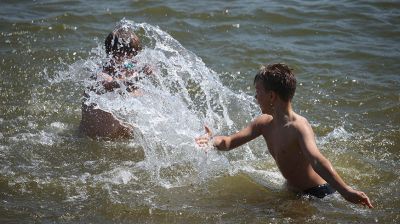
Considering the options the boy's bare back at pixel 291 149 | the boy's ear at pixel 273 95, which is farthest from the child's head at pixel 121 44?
the boy's ear at pixel 273 95

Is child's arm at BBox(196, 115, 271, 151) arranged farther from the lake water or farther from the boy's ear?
the lake water

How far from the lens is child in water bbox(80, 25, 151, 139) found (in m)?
6.62

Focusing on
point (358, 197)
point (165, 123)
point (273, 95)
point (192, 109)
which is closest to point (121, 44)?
point (165, 123)

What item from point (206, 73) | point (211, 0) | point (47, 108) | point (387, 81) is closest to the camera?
point (206, 73)

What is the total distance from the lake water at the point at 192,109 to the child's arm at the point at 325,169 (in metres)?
0.49

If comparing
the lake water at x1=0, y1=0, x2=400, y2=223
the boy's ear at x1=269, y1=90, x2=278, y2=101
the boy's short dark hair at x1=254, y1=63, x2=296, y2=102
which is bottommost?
the lake water at x1=0, y1=0, x2=400, y2=223

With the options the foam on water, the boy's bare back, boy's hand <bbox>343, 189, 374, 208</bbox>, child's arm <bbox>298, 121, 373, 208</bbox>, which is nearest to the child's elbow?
the boy's bare back

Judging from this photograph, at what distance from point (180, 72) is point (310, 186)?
3176 mm

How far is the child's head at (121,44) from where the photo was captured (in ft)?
21.9

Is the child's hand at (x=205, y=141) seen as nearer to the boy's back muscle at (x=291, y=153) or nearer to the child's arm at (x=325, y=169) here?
the boy's back muscle at (x=291, y=153)

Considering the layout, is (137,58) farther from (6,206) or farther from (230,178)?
(6,206)

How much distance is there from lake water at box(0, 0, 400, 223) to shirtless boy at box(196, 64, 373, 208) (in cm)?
19

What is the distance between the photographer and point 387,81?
8539mm

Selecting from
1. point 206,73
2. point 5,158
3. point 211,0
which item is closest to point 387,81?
point 206,73
